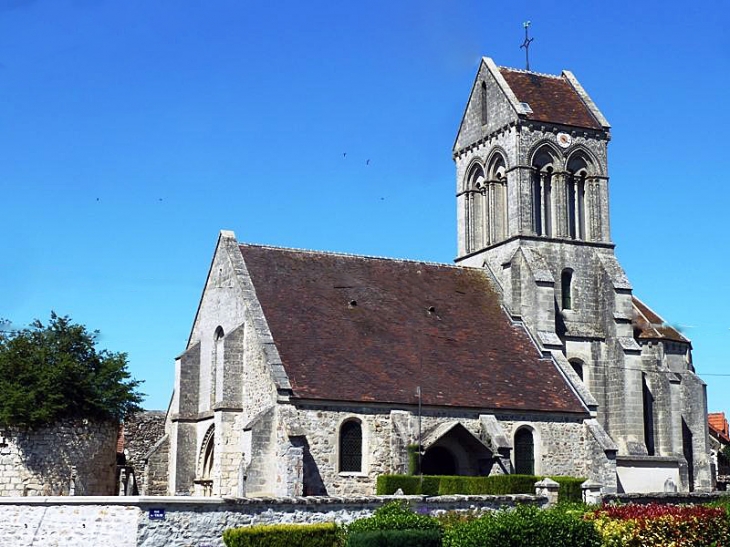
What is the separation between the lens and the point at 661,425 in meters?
41.4

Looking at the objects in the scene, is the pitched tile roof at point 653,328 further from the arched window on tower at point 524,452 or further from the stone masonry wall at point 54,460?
the stone masonry wall at point 54,460

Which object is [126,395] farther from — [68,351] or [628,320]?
[628,320]

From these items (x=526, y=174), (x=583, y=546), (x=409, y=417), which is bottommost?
(x=583, y=546)

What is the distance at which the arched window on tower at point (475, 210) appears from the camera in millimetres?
44269

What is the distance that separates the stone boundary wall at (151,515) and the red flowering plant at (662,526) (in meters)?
4.38

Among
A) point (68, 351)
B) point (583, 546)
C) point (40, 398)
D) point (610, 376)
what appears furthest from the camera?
point (610, 376)

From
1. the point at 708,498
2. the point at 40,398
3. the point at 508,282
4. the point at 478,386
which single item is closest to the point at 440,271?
the point at 508,282

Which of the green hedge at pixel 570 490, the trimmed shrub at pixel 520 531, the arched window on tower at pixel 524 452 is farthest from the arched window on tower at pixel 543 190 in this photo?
A: the trimmed shrub at pixel 520 531

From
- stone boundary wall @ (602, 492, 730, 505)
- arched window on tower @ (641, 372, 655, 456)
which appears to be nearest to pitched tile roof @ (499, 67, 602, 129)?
arched window on tower @ (641, 372, 655, 456)

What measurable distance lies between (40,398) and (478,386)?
47.0 ft

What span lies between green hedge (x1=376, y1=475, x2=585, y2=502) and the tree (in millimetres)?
9246

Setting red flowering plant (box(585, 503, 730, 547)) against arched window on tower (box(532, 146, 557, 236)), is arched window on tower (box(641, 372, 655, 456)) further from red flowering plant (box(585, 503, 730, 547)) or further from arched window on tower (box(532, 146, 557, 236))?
red flowering plant (box(585, 503, 730, 547))

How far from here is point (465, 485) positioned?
106 ft

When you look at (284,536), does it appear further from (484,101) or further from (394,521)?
(484,101)
